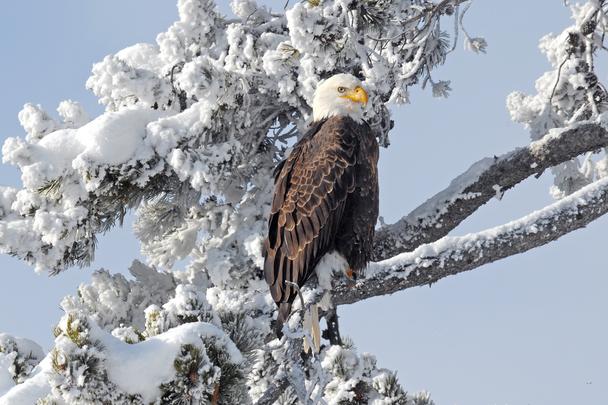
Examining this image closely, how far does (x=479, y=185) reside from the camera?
785cm

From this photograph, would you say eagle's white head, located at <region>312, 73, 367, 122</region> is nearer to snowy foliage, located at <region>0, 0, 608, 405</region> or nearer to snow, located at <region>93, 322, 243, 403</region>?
snowy foliage, located at <region>0, 0, 608, 405</region>

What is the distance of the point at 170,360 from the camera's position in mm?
3832

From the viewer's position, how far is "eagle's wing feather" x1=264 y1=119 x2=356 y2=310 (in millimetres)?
6254

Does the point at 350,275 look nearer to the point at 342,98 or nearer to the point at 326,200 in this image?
the point at 326,200

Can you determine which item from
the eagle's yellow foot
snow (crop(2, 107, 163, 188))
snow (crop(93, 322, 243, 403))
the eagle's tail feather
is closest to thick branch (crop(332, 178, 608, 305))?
the eagle's yellow foot

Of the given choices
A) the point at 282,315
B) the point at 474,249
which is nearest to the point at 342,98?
the point at 474,249

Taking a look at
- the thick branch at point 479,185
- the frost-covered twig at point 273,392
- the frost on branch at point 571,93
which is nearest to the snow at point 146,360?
the frost-covered twig at point 273,392

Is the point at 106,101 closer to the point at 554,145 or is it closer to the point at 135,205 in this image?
the point at 135,205

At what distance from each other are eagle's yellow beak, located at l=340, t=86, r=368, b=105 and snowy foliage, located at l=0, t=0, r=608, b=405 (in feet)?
1.44

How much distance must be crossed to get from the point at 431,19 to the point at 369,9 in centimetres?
73

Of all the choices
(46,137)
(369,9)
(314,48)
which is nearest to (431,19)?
(369,9)

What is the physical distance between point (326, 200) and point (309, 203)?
12 centimetres

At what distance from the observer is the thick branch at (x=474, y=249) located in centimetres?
684

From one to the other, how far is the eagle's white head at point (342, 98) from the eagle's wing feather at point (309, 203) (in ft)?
0.78
